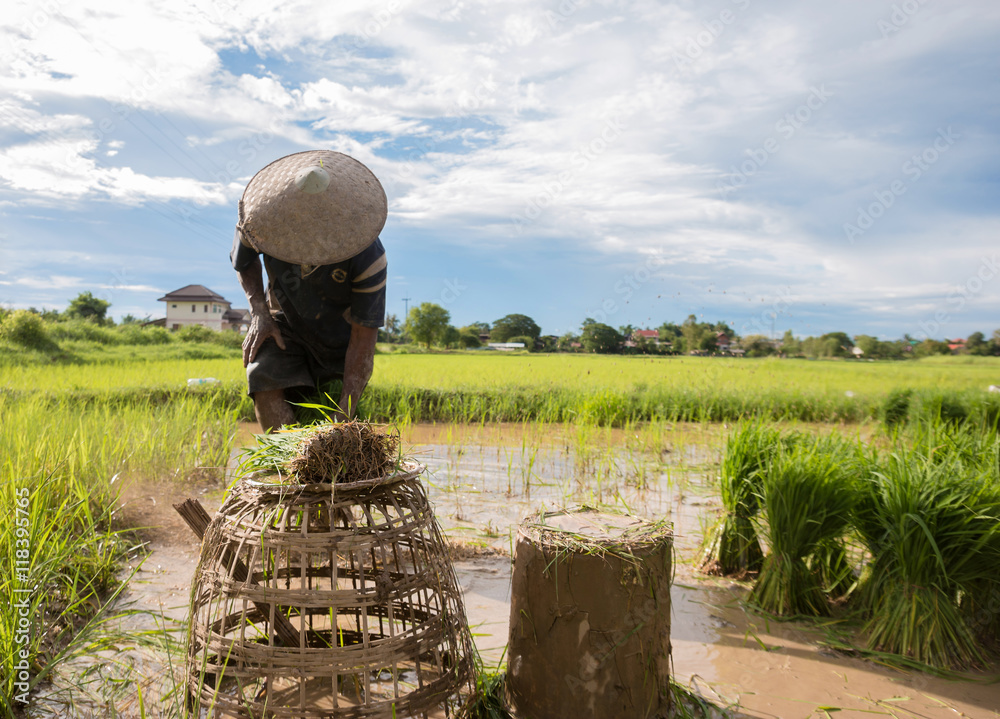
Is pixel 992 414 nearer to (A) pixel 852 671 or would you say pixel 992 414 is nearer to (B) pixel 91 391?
(A) pixel 852 671

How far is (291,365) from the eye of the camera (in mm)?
2814

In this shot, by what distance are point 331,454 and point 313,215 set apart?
3.65ft

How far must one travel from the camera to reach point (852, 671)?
210 centimetres

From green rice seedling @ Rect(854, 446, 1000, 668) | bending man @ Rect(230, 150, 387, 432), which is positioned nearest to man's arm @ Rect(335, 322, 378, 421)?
bending man @ Rect(230, 150, 387, 432)

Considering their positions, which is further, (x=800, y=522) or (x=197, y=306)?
(x=197, y=306)

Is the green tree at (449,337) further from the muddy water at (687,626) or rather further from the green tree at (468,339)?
the muddy water at (687,626)

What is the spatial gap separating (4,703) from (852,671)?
2.72 meters

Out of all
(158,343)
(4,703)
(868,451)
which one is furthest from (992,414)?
(158,343)

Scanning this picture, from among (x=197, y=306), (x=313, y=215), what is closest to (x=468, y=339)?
(x=197, y=306)

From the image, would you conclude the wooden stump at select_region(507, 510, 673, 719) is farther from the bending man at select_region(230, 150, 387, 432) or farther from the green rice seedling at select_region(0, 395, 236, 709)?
the green rice seedling at select_region(0, 395, 236, 709)

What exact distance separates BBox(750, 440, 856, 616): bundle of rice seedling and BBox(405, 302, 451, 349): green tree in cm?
3941

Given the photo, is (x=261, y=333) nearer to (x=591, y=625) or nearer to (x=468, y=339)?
(x=591, y=625)

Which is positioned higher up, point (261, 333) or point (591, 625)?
point (261, 333)

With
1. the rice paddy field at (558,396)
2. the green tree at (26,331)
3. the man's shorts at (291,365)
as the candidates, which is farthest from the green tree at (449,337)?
the man's shorts at (291,365)
